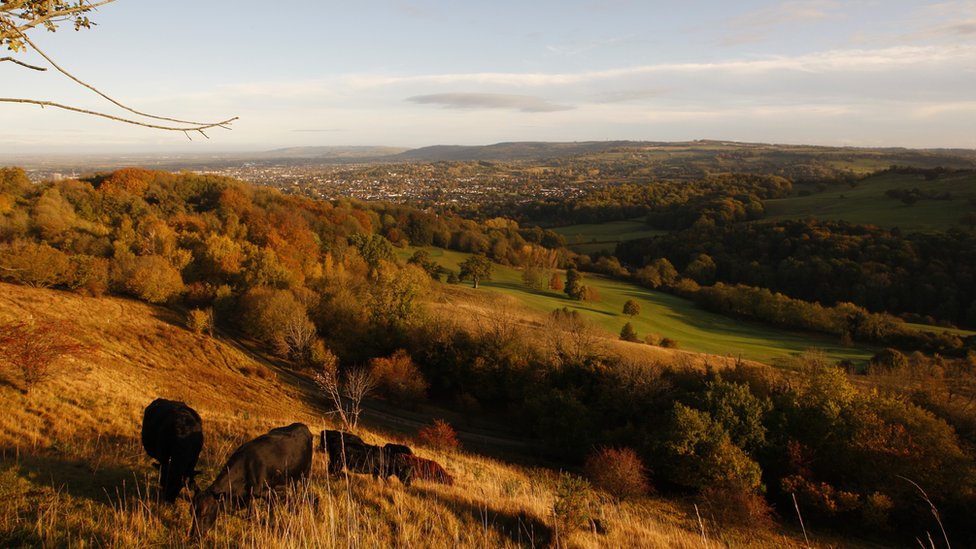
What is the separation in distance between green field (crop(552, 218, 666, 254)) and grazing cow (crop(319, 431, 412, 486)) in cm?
8004

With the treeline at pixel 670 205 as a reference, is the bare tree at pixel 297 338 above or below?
below

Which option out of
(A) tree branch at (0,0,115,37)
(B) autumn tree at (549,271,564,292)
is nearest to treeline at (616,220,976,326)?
(B) autumn tree at (549,271,564,292)

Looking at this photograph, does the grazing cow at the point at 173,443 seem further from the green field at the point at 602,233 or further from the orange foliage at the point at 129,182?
the green field at the point at 602,233

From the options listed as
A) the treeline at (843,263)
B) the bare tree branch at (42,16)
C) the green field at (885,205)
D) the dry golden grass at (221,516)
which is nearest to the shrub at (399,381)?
the dry golden grass at (221,516)

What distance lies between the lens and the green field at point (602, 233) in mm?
90500

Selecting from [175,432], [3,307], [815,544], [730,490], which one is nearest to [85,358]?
[3,307]

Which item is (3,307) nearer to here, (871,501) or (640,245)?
(871,501)

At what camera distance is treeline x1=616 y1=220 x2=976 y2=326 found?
56750 millimetres

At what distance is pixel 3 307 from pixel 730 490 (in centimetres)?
3759

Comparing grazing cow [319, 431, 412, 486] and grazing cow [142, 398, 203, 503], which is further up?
grazing cow [142, 398, 203, 503]

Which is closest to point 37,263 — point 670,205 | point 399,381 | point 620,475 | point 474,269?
point 399,381

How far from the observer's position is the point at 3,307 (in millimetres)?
26297

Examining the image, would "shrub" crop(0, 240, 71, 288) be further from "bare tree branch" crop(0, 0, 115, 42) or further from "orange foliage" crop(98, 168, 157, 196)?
"bare tree branch" crop(0, 0, 115, 42)

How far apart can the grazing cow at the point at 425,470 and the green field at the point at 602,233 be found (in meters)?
79.2
